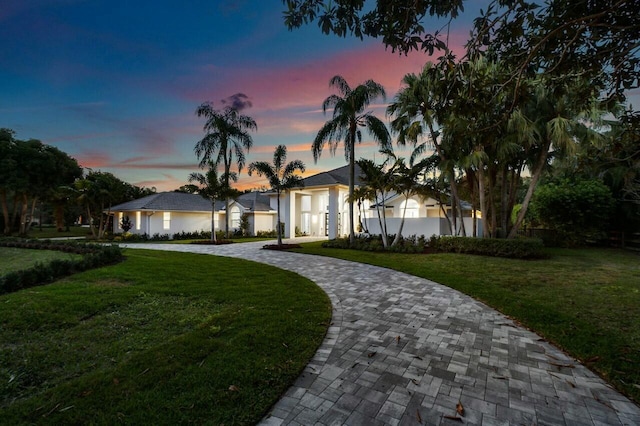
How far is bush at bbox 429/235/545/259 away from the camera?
37.4 ft

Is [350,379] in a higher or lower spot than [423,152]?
lower

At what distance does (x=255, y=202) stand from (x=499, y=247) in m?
20.4

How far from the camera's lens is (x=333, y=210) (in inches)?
811

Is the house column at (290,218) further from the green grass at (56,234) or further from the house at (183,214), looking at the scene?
the green grass at (56,234)

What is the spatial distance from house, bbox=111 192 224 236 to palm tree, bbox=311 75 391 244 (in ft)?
50.9

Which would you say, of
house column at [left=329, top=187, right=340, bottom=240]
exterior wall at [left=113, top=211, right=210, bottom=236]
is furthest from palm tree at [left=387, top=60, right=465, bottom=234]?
exterior wall at [left=113, top=211, right=210, bottom=236]

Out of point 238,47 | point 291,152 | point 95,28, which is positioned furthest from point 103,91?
point 291,152

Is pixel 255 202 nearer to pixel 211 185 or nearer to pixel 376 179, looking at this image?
pixel 211 185

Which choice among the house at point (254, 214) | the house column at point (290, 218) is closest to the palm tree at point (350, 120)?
the house column at point (290, 218)

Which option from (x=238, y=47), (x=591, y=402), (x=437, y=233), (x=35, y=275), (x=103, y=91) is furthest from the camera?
(x=437, y=233)

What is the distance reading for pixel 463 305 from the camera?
5.49 metres

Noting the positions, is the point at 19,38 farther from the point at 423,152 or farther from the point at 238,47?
the point at 423,152

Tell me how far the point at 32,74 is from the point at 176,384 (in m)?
14.9

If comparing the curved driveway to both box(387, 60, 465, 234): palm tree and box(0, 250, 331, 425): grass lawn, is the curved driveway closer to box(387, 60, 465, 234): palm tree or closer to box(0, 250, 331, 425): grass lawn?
box(0, 250, 331, 425): grass lawn
